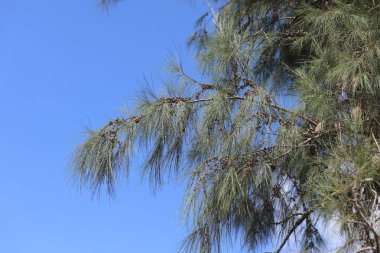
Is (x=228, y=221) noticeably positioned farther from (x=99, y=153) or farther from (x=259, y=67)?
(x=259, y=67)

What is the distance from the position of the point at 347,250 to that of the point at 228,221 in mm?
528

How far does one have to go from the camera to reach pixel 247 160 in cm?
199

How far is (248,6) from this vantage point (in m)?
2.89

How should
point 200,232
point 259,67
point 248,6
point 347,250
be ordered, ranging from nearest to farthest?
point 347,250 < point 200,232 < point 259,67 < point 248,6

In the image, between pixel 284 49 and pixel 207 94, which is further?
pixel 284 49

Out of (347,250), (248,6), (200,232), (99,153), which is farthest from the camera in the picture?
(248,6)

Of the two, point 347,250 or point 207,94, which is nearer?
point 347,250

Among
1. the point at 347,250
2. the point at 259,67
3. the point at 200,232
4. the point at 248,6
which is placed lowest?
the point at 347,250

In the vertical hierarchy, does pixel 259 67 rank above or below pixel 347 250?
above

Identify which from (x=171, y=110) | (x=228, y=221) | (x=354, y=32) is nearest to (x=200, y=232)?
(x=228, y=221)

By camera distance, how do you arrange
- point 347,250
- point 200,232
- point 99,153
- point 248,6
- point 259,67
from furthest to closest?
point 248,6, point 259,67, point 99,153, point 200,232, point 347,250

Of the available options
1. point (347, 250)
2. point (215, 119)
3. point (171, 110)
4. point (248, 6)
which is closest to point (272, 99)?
point (215, 119)

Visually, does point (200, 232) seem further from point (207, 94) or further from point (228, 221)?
point (207, 94)

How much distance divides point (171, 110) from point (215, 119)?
159 mm
